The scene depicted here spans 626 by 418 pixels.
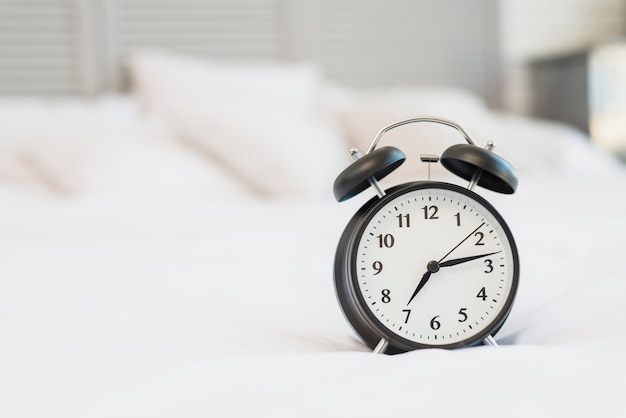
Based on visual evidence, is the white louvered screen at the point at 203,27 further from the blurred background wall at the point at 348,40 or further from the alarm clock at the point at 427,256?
the alarm clock at the point at 427,256

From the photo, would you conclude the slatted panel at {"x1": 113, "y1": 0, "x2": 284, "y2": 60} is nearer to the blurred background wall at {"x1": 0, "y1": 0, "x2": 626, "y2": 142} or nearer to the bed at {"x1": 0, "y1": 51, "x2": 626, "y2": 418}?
the blurred background wall at {"x1": 0, "y1": 0, "x2": 626, "y2": 142}

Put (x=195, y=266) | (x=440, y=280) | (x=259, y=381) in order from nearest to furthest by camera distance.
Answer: (x=259, y=381) < (x=440, y=280) < (x=195, y=266)

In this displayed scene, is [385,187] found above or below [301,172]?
above

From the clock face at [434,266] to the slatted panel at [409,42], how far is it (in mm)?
2414

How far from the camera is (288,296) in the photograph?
2.63 feet

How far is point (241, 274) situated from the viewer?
91cm

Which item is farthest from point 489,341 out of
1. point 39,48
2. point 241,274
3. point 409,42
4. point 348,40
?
point 409,42

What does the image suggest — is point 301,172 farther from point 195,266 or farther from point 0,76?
point 0,76

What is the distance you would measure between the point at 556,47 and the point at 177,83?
6.80 ft

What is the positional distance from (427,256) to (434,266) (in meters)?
0.01

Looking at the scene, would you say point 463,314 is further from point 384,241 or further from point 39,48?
point 39,48

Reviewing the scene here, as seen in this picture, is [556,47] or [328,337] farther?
[556,47]

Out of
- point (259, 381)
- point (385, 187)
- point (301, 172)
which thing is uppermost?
point (385, 187)

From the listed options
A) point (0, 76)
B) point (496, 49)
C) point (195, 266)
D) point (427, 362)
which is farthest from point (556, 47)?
point (427, 362)
